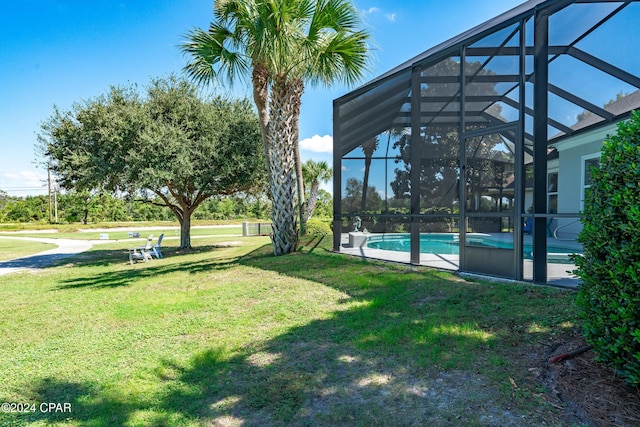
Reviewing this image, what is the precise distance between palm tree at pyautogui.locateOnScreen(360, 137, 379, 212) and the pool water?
1528 mm

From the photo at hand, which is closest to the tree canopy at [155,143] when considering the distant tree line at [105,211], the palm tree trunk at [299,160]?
the palm tree trunk at [299,160]

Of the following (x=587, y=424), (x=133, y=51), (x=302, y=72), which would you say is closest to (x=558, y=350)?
(x=587, y=424)

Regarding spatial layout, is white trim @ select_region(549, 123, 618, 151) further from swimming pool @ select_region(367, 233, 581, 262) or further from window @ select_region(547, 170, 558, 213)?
swimming pool @ select_region(367, 233, 581, 262)

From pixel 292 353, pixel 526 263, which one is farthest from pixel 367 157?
pixel 292 353

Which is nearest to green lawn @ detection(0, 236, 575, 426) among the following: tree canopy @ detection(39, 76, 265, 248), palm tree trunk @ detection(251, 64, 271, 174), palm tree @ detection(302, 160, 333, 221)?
palm tree trunk @ detection(251, 64, 271, 174)

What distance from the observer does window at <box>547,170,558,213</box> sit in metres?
6.14

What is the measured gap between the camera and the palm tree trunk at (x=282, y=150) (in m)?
9.05

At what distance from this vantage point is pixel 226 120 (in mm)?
14320

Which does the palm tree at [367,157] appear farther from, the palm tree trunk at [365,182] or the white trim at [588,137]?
the white trim at [588,137]

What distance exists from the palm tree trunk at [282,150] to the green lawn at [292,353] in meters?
3.16

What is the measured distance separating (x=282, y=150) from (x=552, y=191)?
247 inches

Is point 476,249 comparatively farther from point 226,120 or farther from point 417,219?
point 226,120

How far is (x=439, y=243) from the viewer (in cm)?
1080

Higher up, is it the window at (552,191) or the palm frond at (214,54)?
the palm frond at (214,54)
